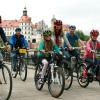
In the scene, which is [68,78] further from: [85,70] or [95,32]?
[95,32]

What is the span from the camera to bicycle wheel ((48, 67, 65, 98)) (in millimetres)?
8438

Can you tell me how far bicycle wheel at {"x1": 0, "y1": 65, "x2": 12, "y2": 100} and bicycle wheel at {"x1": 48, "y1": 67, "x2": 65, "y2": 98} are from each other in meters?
1.13

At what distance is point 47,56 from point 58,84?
1.03 meters

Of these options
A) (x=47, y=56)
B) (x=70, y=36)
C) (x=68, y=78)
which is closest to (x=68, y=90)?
(x=68, y=78)

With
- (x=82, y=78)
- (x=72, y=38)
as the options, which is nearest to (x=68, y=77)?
(x=82, y=78)

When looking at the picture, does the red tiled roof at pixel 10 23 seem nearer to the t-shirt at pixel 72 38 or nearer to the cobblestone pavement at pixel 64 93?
the t-shirt at pixel 72 38

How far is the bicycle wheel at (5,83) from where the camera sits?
7797mm

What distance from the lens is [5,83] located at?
792 cm

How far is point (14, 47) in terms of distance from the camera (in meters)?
13.5

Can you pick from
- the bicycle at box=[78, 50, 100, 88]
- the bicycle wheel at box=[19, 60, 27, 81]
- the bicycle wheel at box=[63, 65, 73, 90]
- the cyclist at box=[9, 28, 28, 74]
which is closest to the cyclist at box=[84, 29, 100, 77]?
the bicycle at box=[78, 50, 100, 88]

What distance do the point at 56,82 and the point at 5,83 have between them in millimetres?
1199

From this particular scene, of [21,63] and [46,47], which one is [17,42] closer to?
[21,63]

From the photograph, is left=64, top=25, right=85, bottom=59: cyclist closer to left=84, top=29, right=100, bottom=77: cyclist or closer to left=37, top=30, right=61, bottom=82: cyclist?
left=84, top=29, right=100, bottom=77: cyclist

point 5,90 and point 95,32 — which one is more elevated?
point 95,32
